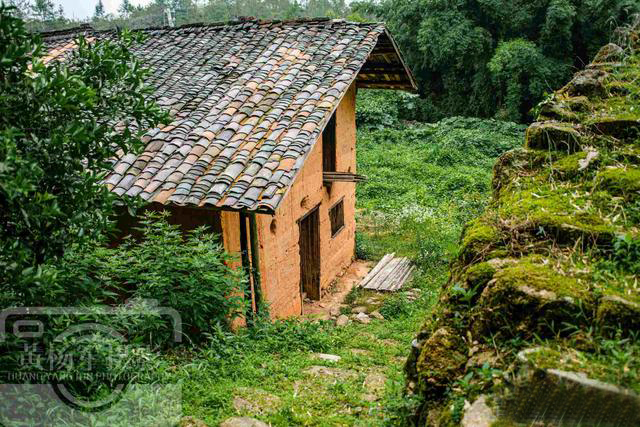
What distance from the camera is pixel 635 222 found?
302 cm

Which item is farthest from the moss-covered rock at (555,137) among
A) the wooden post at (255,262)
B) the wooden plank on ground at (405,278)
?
the wooden plank on ground at (405,278)

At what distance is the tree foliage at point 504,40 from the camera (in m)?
22.9

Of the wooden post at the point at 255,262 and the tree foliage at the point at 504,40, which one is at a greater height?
the tree foliage at the point at 504,40

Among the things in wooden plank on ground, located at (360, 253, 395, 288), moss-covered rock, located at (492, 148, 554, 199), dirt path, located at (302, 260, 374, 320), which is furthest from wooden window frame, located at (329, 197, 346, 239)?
moss-covered rock, located at (492, 148, 554, 199)

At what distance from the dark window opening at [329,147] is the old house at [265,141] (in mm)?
22

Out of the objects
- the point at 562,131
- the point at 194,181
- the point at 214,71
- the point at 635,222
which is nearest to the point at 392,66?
the point at 214,71

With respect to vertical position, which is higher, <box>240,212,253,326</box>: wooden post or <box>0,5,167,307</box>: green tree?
<box>0,5,167,307</box>: green tree

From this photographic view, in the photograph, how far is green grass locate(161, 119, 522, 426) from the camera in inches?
162

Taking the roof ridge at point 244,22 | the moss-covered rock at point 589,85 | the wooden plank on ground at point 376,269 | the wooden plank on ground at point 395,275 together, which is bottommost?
the wooden plank on ground at point 376,269

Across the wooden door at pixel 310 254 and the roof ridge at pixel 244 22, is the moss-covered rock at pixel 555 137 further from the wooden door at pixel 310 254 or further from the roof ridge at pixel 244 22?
the roof ridge at pixel 244 22

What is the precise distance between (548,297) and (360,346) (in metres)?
4.85

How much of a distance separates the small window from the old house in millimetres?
42

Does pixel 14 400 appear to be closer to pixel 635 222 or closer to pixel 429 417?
pixel 429 417

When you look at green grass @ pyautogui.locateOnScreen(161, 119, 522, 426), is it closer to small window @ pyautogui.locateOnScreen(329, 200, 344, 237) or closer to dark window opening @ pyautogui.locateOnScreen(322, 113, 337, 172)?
small window @ pyautogui.locateOnScreen(329, 200, 344, 237)
